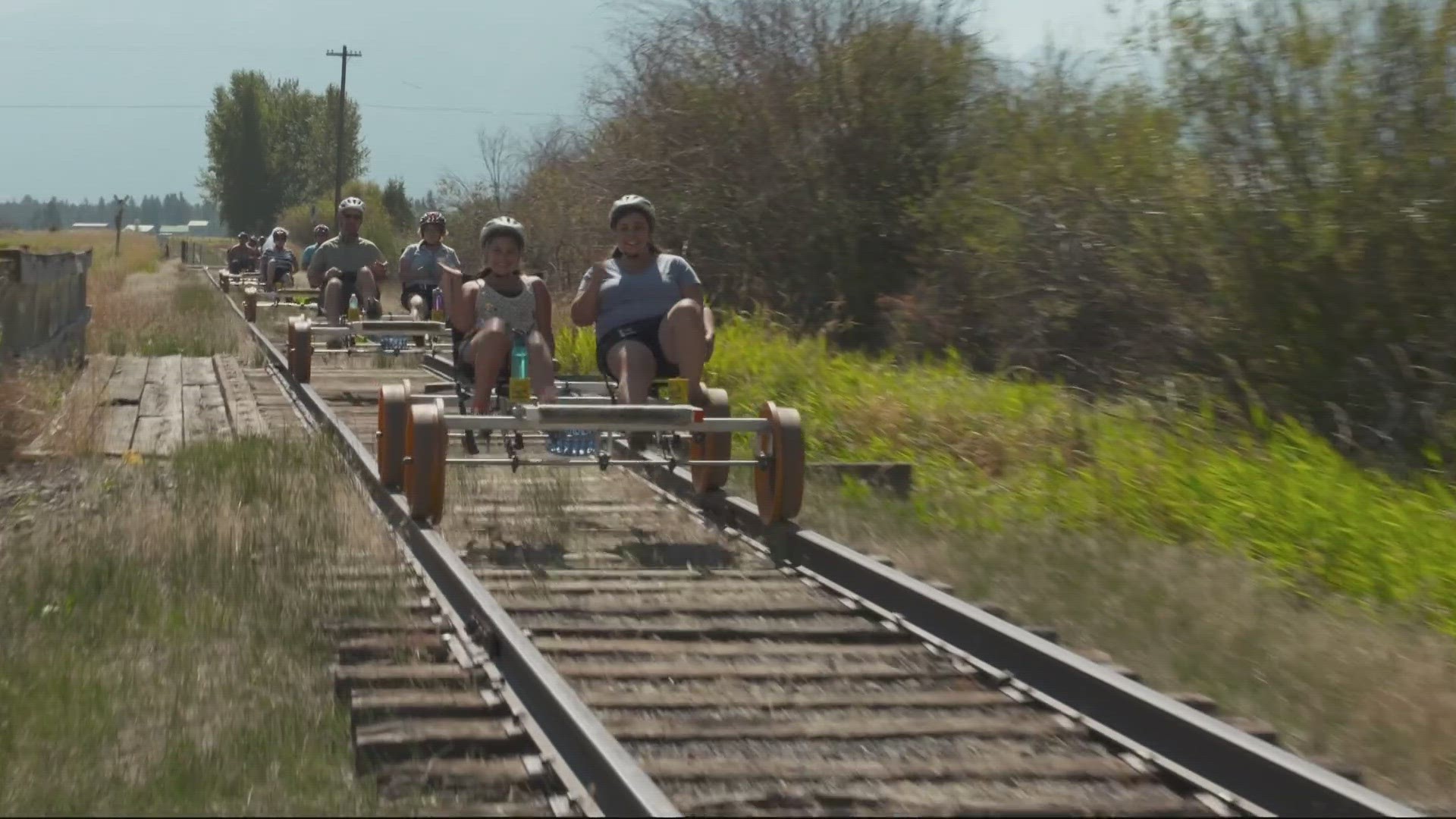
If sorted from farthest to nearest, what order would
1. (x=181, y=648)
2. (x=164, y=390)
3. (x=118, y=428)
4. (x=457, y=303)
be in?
1. (x=164, y=390)
2. (x=118, y=428)
3. (x=457, y=303)
4. (x=181, y=648)

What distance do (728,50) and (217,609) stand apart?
585 inches

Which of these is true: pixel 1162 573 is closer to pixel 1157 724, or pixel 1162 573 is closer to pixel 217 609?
pixel 1157 724

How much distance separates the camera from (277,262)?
2847cm

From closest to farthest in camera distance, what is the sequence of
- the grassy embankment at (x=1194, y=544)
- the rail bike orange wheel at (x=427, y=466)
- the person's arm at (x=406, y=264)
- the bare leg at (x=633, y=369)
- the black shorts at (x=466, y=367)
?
1. the grassy embankment at (x=1194, y=544)
2. the rail bike orange wheel at (x=427, y=466)
3. the bare leg at (x=633, y=369)
4. the black shorts at (x=466, y=367)
5. the person's arm at (x=406, y=264)

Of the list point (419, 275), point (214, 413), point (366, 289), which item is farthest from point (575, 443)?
point (366, 289)

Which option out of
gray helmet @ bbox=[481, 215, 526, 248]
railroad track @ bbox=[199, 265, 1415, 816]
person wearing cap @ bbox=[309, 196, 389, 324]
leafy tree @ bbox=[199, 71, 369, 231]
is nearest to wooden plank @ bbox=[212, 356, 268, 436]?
person wearing cap @ bbox=[309, 196, 389, 324]

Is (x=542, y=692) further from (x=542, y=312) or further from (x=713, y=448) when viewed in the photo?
(x=542, y=312)

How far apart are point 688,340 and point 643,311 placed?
41cm

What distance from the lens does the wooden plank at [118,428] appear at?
1200 centimetres

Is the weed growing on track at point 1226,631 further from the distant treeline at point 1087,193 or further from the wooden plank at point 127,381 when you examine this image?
the wooden plank at point 127,381

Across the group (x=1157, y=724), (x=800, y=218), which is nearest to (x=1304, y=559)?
(x=1157, y=724)

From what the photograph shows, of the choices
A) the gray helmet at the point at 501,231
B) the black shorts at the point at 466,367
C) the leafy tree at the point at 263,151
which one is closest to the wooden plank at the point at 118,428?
the black shorts at the point at 466,367

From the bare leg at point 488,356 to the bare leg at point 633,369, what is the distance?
Answer: 567 millimetres

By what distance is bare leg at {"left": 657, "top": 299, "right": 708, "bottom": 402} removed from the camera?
9.41 metres
